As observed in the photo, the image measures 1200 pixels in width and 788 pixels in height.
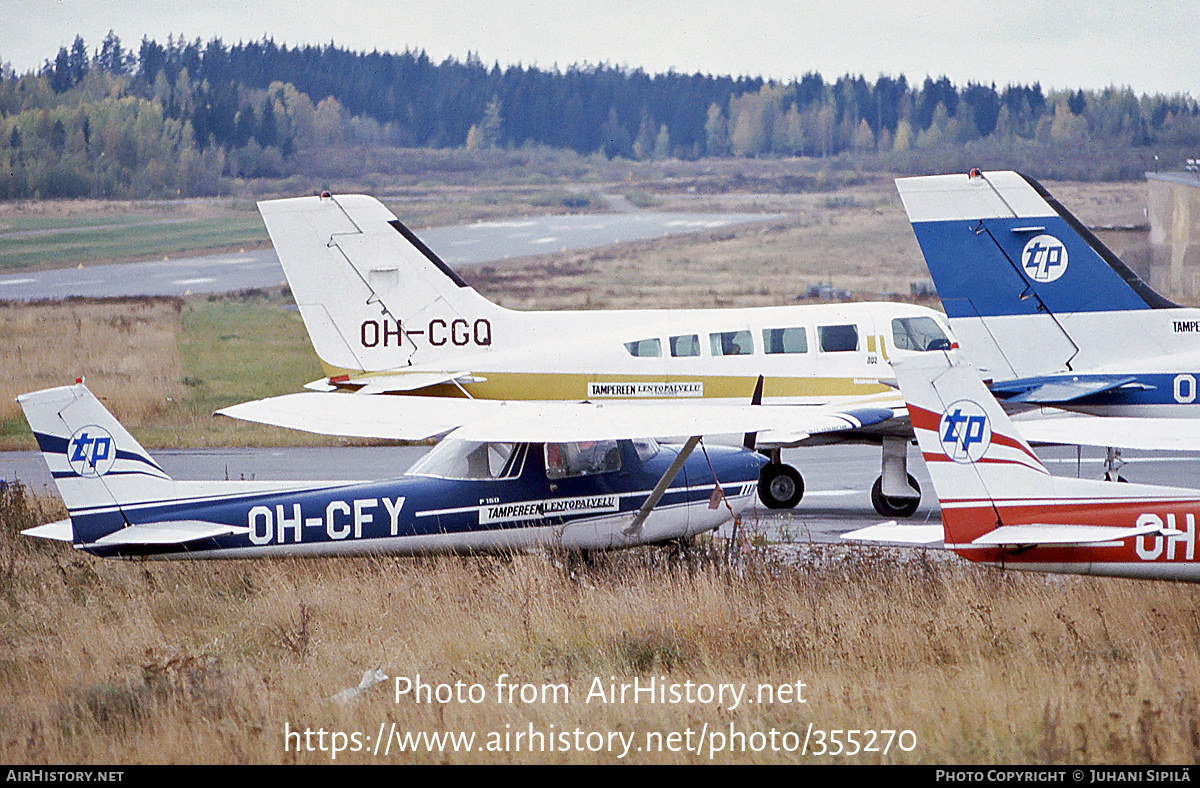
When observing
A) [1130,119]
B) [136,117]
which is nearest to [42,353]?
[136,117]

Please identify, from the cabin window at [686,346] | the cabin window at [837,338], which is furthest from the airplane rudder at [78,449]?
the cabin window at [837,338]

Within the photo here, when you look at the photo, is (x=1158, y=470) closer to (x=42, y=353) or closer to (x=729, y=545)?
(x=729, y=545)

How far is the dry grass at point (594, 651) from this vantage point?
23.2ft

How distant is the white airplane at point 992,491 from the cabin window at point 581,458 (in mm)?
3205

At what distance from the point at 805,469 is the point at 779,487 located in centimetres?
367

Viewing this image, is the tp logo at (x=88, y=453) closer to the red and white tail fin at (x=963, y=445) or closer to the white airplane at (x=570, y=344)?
the white airplane at (x=570, y=344)

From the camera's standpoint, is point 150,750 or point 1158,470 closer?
point 150,750

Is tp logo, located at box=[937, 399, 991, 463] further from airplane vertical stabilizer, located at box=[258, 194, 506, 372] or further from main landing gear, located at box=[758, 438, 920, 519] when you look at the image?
airplane vertical stabilizer, located at box=[258, 194, 506, 372]

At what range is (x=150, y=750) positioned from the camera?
7266mm

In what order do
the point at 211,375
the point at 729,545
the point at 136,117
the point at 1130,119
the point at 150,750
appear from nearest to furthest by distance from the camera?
1. the point at 150,750
2. the point at 729,545
3. the point at 211,375
4. the point at 136,117
5. the point at 1130,119

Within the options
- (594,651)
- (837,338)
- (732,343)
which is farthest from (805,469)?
(594,651)

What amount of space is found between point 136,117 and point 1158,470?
235 ft

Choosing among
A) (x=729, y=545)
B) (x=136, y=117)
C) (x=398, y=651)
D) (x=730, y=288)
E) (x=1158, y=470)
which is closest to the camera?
(x=398, y=651)

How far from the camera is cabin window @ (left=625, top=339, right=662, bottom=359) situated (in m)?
16.2
